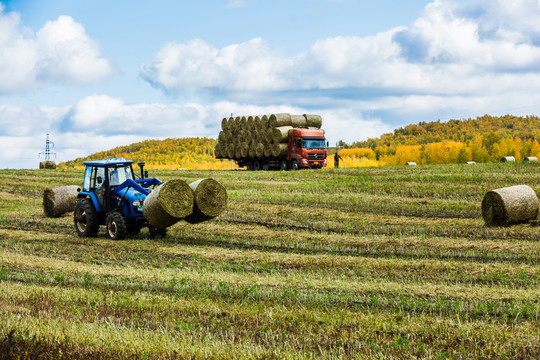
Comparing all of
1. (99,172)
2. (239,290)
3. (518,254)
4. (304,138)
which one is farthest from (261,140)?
(239,290)

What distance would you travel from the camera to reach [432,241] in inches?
616

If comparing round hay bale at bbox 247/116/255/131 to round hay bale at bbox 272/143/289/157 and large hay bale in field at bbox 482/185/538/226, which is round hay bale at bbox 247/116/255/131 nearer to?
round hay bale at bbox 272/143/289/157

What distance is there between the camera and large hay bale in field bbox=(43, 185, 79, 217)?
74.2 ft

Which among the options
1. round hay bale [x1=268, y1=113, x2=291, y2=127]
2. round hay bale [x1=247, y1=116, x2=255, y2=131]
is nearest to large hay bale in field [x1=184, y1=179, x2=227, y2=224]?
round hay bale [x1=268, y1=113, x2=291, y2=127]

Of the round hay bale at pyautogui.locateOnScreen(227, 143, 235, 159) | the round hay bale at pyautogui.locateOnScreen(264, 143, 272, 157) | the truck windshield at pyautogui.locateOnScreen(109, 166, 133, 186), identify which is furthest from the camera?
the round hay bale at pyautogui.locateOnScreen(227, 143, 235, 159)

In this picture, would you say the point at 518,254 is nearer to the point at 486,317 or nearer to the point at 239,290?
the point at 486,317

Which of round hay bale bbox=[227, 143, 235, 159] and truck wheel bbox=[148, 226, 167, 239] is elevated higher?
round hay bale bbox=[227, 143, 235, 159]

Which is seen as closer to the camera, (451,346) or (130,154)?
(451,346)

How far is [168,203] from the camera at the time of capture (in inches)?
579

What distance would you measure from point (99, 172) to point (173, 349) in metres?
11.0

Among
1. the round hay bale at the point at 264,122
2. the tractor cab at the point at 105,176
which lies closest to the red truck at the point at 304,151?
the round hay bale at the point at 264,122

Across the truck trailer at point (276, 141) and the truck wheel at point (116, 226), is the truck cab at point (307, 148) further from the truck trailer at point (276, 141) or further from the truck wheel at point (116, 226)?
the truck wheel at point (116, 226)

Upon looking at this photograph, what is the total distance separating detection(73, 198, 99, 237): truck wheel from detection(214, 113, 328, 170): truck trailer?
23.7 metres

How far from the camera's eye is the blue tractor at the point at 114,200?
15844 mm
